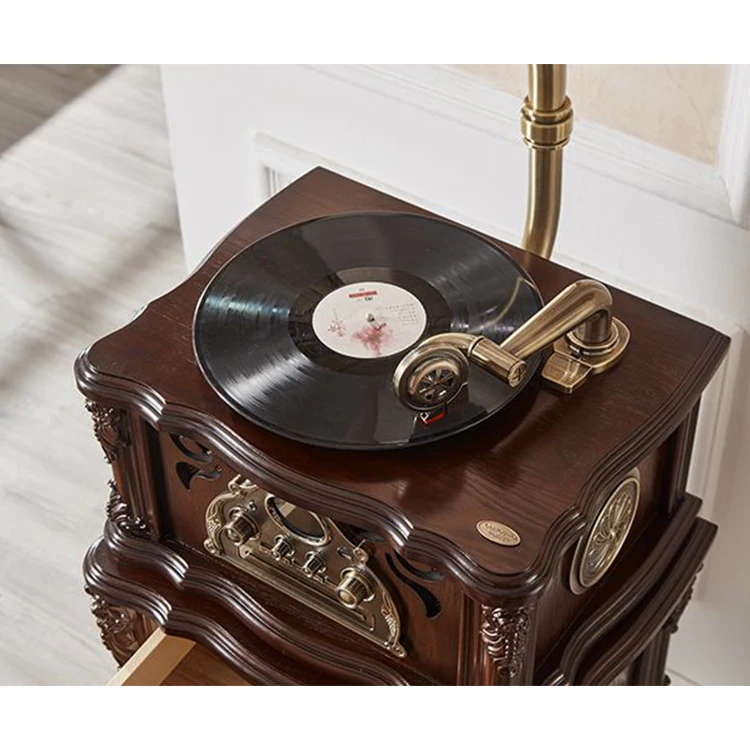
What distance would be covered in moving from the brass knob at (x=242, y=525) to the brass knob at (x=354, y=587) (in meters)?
0.08

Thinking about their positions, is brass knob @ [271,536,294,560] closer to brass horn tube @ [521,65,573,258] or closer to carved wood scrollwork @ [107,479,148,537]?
carved wood scrollwork @ [107,479,148,537]

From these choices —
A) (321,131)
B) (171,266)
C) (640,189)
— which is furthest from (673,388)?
(171,266)

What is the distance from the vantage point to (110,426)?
0.88 m

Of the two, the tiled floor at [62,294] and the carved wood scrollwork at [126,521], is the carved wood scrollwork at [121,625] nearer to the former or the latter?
the carved wood scrollwork at [126,521]

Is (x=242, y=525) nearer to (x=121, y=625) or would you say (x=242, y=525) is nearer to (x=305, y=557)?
(x=305, y=557)

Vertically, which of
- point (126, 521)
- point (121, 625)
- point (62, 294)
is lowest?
point (62, 294)

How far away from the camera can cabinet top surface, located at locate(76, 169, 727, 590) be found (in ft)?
2.40

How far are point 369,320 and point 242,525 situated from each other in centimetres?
17

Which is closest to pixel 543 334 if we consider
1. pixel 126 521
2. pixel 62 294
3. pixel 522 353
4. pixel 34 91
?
pixel 522 353

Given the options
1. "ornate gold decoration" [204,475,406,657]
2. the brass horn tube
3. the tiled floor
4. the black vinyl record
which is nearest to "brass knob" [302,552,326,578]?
"ornate gold decoration" [204,475,406,657]

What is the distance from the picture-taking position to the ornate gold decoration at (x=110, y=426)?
864 mm
